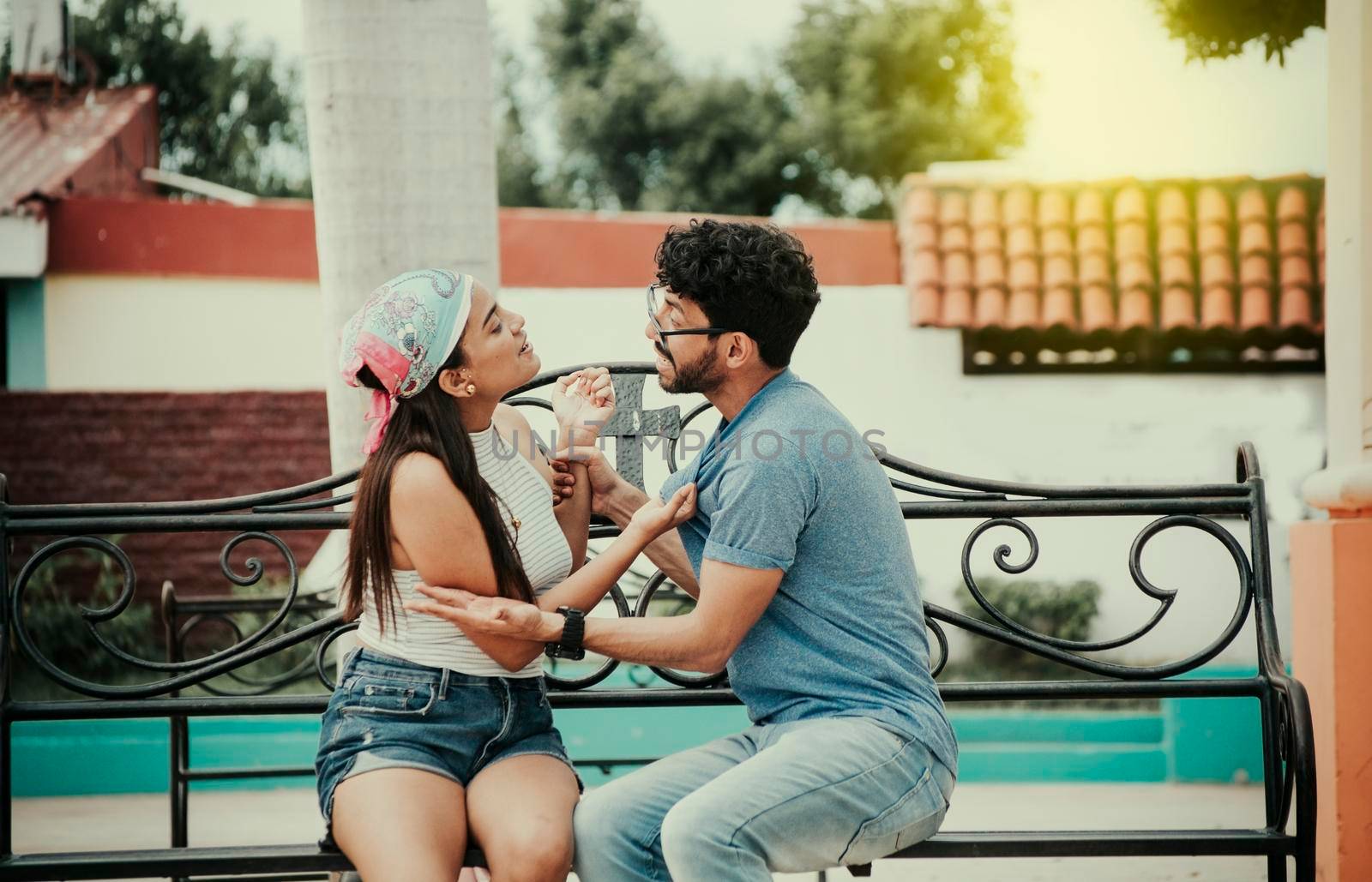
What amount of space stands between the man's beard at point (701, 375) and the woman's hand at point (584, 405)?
28 cm

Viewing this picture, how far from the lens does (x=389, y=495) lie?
8.88ft

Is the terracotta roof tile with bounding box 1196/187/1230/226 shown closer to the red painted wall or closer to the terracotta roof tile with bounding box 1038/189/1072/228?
the terracotta roof tile with bounding box 1038/189/1072/228

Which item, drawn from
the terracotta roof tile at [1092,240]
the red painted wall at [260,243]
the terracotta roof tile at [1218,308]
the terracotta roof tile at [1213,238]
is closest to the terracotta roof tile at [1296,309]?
the terracotta roof tile at [1218,308]

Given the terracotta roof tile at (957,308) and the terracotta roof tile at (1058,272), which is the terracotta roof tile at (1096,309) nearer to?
the terracotta roof tile at (1058,272)

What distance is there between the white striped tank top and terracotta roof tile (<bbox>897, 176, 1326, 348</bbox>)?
20.9 ft

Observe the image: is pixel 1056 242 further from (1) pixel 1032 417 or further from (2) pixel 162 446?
(2) pixel 162 446

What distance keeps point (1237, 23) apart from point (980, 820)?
11.9ft

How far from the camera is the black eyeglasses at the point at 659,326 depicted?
8.78ft

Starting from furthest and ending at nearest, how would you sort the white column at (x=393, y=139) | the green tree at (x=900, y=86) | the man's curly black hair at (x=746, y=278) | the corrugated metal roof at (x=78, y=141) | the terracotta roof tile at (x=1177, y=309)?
the green tree at (x=900, y=86) < the corrugated metal roof at (x=78, y=141) < the terracotta roof tile at (x=1177, y=309) < the white column at (x=393, y=139) < the man's curly black hair at (x=746, y=278)

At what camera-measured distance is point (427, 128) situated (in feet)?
11.5

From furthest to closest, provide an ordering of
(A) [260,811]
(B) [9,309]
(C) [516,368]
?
(B) [9,309]
(A) [260,811]
(C) [516,368]

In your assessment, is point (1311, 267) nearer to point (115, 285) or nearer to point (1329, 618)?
point (1329, 618)

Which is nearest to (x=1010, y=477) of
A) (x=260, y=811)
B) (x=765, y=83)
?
(x=260, y=811)

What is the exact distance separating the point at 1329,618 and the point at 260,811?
15.1 ft
